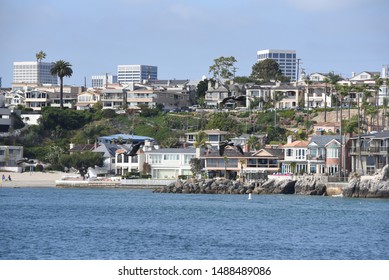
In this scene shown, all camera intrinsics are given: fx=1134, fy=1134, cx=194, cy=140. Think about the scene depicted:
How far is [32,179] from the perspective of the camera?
11344 cm

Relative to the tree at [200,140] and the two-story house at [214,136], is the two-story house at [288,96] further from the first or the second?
the tree at [200,140]

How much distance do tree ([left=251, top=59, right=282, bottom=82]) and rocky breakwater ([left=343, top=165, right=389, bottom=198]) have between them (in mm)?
85640

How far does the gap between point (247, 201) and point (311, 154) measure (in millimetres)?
17992

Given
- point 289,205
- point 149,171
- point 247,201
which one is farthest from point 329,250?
point 149,171

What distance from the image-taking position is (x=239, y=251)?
1935 inches

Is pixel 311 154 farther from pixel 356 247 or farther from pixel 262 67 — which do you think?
pixel 262 67

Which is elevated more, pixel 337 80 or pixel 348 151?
pixel 337 80

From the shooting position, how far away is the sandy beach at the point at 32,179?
4382 inches

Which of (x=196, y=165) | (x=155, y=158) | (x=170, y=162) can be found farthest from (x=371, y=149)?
(x=155, y=158)

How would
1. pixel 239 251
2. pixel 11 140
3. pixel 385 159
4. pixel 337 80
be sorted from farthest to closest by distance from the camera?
pixel 337 80 < pixel 11 140 < pixel 385 159 < pixel 239 251

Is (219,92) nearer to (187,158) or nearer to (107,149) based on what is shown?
(107,149)

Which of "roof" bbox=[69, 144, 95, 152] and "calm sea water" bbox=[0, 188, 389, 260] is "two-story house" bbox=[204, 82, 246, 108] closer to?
"roof" bbox=[69, 144, 95, 152]

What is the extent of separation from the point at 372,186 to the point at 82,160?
35709 mm

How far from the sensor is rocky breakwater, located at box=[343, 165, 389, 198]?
8875cm
